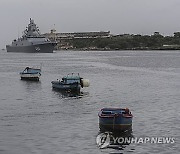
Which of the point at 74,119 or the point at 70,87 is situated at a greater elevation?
the point at 70,87

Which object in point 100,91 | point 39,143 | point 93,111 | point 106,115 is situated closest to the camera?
point 39,143

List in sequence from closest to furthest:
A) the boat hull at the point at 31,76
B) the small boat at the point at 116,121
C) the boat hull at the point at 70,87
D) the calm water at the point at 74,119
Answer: the calm water at the point at 74,119 < the small boat at the point at 116,121 < the boat hull at the point at 70,87 < the boat hull at the point at 31,76

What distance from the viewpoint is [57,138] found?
2577cm

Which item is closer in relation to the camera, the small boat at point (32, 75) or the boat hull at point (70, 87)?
the boat hull at point (70, 87)

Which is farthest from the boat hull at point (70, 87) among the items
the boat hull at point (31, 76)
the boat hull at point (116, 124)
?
the boat hull at point (116, 124)

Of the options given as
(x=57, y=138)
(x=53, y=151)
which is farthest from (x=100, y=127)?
(x=53, y=151)

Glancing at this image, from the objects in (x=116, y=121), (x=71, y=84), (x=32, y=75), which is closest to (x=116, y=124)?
(x=116, y=121)

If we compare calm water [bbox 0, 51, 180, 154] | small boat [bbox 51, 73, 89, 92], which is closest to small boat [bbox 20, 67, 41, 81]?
calm water [bbox 0, 51, 180, 154]

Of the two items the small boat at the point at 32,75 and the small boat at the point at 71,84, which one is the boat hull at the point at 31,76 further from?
the small boat at the point at 71,84

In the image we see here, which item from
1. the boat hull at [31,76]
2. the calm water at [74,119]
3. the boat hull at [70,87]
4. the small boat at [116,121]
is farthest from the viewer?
the boat hull at [31,76]

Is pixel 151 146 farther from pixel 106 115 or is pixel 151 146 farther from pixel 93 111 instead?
pixel 93 111

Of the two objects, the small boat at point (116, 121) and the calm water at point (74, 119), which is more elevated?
the small boat at point (116, 121)

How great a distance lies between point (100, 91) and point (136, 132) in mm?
24720

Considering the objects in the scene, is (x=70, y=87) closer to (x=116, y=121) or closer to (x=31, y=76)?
(x=31, y=76)
